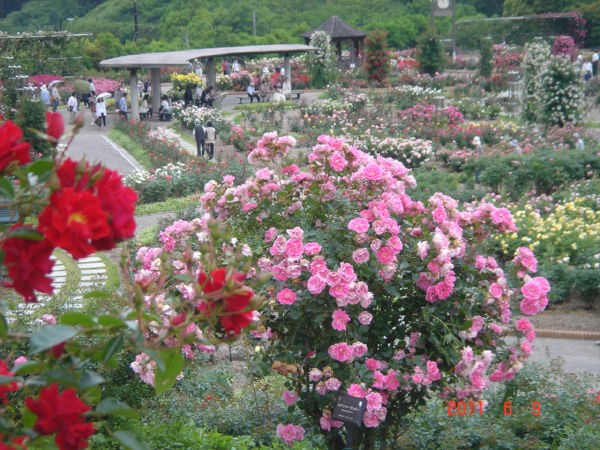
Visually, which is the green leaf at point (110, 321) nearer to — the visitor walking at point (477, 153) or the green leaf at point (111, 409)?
the green leaf at point (111, 409)

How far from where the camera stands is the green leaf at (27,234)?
1684mm

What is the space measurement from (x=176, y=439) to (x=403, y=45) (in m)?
47.4

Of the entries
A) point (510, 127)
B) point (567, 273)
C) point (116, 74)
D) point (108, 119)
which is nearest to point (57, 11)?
point (116, 74)

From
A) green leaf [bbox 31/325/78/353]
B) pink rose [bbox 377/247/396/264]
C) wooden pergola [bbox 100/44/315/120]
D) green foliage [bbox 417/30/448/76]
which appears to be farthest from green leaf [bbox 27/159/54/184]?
green foliage [bbox 417/30/448/76]

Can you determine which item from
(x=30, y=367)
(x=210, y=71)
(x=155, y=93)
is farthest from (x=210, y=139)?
(x=30, y=367)

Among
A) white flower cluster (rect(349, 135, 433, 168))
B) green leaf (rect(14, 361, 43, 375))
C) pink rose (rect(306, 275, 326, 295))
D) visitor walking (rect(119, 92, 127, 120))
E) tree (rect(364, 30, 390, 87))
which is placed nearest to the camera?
green leaf (rect(14, 361, 43, 375))

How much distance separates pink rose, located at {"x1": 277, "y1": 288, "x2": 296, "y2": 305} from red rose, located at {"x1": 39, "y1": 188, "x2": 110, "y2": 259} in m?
2.97

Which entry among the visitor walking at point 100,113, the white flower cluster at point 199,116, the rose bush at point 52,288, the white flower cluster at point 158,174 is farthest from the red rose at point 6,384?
the visitor walking at point 100,113

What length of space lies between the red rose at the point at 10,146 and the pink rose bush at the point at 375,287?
2760 mm

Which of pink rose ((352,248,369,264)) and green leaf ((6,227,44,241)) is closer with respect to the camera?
green leaf ((6,227,44,241))

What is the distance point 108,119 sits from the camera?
31656 millimetres

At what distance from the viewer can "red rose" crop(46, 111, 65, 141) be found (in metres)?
1.82

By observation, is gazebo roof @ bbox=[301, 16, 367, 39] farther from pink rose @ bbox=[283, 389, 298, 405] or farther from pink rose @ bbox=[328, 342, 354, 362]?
pink rose @ bbox=[328, 342, 354, 362]

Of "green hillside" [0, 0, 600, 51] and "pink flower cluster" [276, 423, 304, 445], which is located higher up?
"green hillside" [0, 0, 600, 51]
